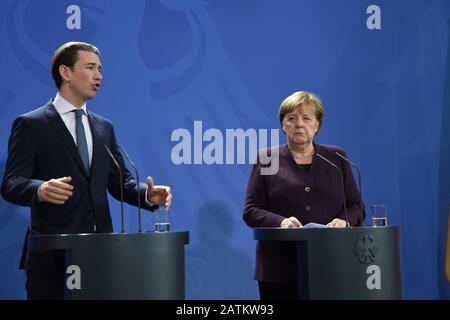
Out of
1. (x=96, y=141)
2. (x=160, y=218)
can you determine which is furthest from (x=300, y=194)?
(x=96, y=141)

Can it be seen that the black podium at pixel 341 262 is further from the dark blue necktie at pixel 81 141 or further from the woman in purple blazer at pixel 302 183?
the dark blue necktie at pixel 81 141

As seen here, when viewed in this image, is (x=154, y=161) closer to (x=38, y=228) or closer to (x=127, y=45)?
(x=127, y=45)

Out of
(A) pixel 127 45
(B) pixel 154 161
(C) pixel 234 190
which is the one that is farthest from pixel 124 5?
(C) pixel 234 190

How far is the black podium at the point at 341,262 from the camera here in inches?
106

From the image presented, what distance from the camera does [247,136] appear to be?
4402mm

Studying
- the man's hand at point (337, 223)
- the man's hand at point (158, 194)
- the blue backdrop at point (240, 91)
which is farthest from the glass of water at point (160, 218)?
the blue backdrop at point (240, 91)

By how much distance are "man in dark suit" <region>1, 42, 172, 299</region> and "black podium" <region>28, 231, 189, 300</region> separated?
19 centimetres

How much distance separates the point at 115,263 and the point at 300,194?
3.58 ft

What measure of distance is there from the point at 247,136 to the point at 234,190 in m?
0.38

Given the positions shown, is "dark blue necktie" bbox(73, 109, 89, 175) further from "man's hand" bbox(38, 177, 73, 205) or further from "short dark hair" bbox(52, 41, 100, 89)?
"man's hand" bbox(38, 177, 73, 205)

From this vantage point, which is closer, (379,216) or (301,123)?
(379,216)

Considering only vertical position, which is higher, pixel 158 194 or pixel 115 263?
pixel 158 194

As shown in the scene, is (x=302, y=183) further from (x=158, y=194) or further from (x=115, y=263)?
(x=115, y=263)

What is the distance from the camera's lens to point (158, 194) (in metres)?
2.91
